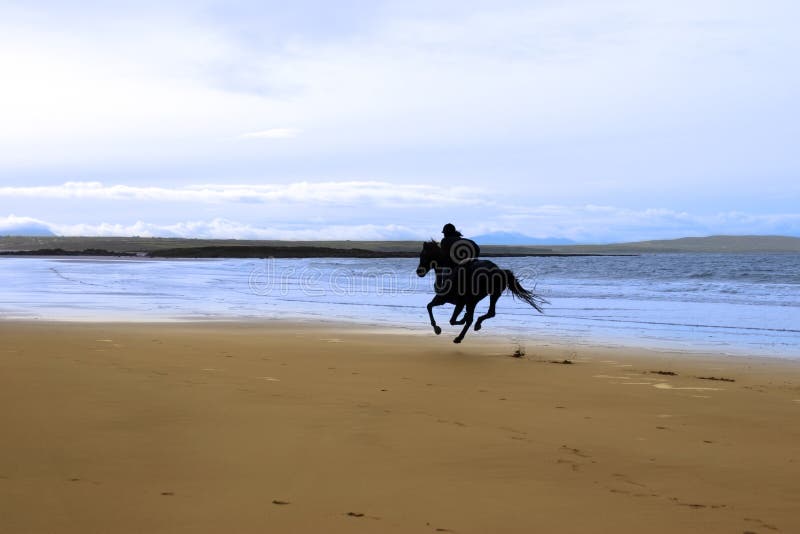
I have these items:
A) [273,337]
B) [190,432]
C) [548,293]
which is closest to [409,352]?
[273,337]

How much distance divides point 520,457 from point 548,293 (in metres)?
25.8

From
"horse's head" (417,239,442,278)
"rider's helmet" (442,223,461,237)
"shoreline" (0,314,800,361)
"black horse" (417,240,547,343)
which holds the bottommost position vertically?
"shoreline" (0,314,800,361)

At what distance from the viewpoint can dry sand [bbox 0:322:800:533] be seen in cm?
432

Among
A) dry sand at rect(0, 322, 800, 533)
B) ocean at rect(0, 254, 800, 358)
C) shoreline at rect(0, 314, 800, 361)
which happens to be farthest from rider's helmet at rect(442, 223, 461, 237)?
dry sand at rect(0, 322, 800, 533)

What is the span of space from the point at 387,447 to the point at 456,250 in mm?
8134

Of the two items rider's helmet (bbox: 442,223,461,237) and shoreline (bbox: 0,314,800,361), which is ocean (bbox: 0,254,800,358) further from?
rider's helmet (bbox: 442,223,461,237)

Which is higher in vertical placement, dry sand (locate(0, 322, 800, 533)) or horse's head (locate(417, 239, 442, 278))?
horse's head (locate(417, 239, 442, 278))

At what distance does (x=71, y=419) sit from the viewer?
6.36m

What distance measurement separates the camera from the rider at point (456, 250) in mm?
13609

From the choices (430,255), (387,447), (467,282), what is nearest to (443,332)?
(430,255)

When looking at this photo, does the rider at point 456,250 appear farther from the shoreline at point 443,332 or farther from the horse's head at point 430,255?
the shoreline at point 443,332

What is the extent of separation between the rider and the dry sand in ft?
11.2

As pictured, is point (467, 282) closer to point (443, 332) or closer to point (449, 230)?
point (449, 230)

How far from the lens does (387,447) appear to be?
18.9 ft
